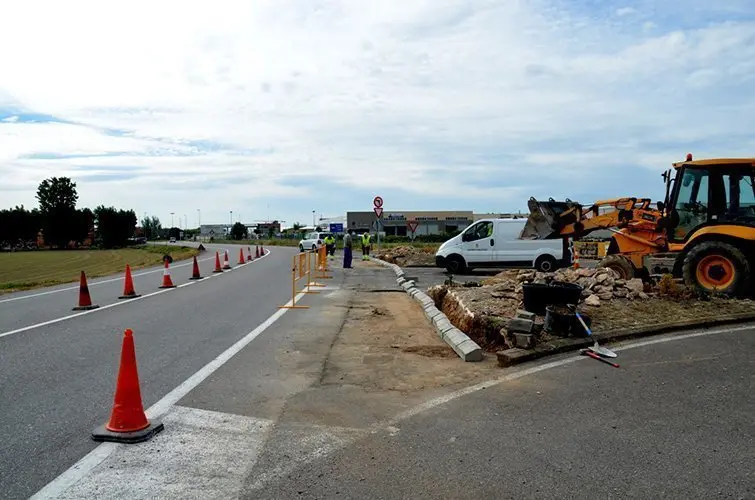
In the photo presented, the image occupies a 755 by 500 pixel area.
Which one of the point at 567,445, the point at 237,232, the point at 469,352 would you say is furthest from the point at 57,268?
the point at 237,232

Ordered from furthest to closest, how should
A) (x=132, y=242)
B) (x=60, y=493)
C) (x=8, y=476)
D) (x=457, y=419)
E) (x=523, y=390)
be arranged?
1. (x=132, y=242)
2. (x=523, y=390)
3. (x=457, y=419)
4. (x=8, y=476)
5. (x=60, y=493)

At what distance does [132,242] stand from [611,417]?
107880 millimetres

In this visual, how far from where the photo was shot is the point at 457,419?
5.15 meters

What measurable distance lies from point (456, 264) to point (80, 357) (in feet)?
53.4

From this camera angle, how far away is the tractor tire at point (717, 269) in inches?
441

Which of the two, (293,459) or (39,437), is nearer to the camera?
(293,459)

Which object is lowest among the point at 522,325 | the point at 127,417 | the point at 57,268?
the point at 57,268

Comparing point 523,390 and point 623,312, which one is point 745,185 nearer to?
point 623,312

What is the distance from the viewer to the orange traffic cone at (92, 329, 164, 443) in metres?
4.61

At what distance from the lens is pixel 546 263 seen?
857 inches

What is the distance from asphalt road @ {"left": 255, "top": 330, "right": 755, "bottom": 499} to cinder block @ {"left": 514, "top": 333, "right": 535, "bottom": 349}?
843 mm

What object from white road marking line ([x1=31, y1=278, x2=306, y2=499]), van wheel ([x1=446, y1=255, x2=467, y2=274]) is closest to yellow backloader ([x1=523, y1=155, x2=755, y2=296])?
van wheel ([x1=446, y1=255, x2=467, y2=274])

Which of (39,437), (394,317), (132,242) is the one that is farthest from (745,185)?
(132,242)

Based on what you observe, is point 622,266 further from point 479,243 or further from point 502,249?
point 479,243
